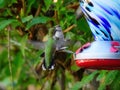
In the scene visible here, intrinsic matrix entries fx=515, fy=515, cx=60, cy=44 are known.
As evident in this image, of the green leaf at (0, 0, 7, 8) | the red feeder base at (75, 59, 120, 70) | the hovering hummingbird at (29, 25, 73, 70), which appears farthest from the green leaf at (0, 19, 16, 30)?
the red feeder base at (75, 59, 120, 70)

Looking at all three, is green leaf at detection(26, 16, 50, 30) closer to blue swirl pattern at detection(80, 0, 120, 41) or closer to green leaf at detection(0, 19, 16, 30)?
green leaf at detection(0, 19, 16, 30)

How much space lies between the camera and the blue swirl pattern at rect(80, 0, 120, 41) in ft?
6.19

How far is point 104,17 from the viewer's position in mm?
1915

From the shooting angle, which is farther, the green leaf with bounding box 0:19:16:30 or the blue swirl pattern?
the green leaf with bounding box 0:19:16:30

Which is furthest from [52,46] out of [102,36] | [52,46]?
[102,36]

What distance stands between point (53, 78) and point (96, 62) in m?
0.85

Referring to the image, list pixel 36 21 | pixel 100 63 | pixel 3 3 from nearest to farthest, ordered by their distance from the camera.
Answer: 1. pixel 100 63
2. pixel 36 21
3. pixel 3 3

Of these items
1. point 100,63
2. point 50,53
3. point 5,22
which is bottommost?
point 100,63

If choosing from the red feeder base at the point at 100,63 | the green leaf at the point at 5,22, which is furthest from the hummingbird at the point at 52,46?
the green leaf at the point at 5,22

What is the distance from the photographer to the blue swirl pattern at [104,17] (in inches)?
74.2

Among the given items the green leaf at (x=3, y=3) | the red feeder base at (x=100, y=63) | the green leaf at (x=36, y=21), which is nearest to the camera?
the red feeder base at (x=100, y=63)

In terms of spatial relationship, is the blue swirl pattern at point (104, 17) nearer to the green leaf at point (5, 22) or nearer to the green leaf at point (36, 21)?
the green leaf at point (36, 21)

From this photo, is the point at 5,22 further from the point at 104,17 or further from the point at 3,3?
the point at 104,17

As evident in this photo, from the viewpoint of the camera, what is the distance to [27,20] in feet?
6.95
